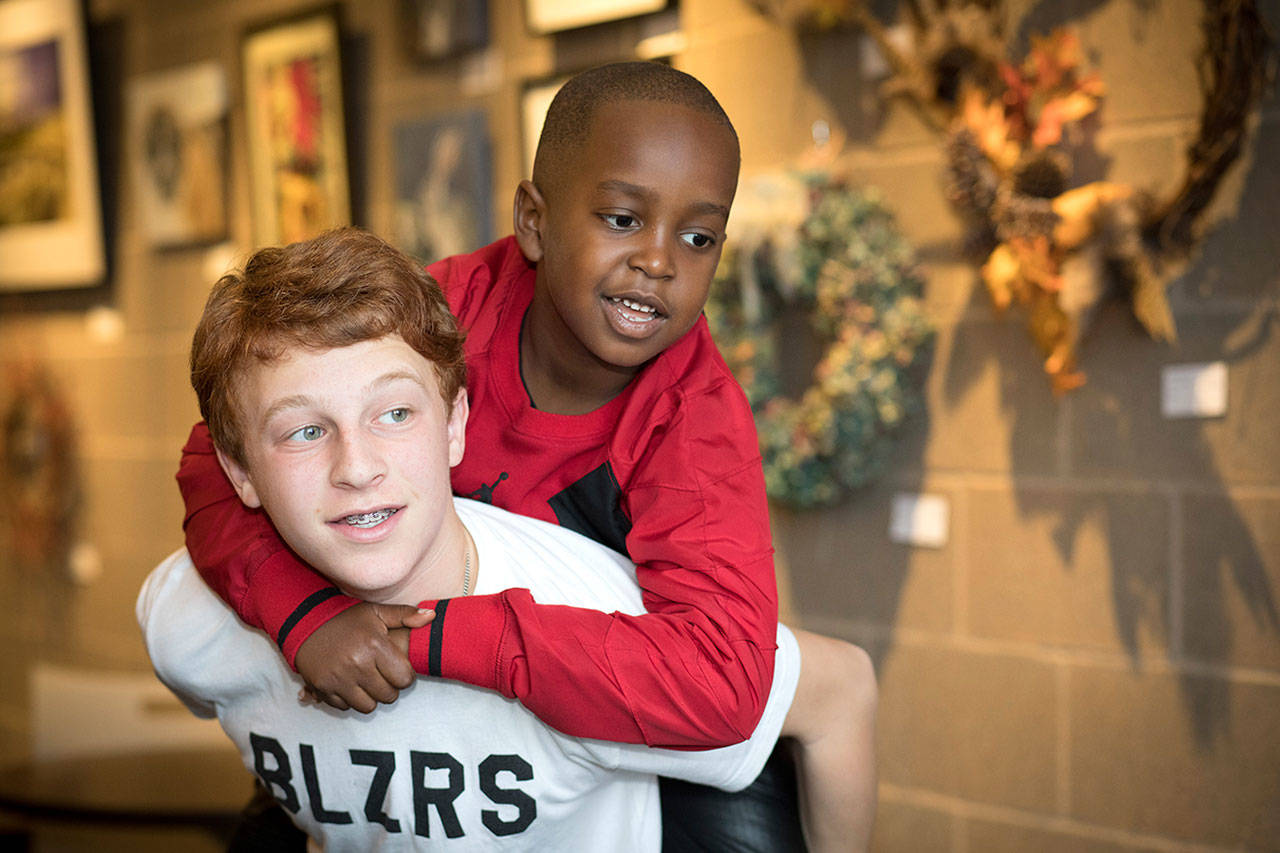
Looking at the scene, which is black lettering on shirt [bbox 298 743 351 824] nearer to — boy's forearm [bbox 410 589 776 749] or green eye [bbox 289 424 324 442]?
boy's forearm [bbox 410 589 776 749]

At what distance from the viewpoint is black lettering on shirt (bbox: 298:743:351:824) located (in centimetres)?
125

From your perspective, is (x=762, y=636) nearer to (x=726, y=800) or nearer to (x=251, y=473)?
(x=726, y=800)

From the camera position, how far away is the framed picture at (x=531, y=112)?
3.10 m

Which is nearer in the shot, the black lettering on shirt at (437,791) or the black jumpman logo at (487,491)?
the black lettering on shirt at (437,791)

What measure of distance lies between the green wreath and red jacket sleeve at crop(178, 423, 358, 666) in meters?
1.42

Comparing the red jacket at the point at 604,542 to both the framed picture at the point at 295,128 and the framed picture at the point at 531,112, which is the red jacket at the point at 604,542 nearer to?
the framed picture at the point at 531,112

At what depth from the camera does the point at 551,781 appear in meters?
1.21

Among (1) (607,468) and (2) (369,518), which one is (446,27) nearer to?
(1) (607,468)

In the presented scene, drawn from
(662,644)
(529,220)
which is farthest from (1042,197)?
(662,644)

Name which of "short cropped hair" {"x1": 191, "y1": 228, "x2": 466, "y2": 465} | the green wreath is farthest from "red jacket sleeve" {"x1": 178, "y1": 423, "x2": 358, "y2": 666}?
the green wreath

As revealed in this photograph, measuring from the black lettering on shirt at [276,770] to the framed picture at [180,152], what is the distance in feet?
10.1

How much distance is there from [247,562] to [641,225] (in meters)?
0.57

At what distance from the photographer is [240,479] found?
1254 millimetres

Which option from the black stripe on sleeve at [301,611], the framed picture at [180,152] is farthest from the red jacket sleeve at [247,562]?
the framed picture at [180,152]
